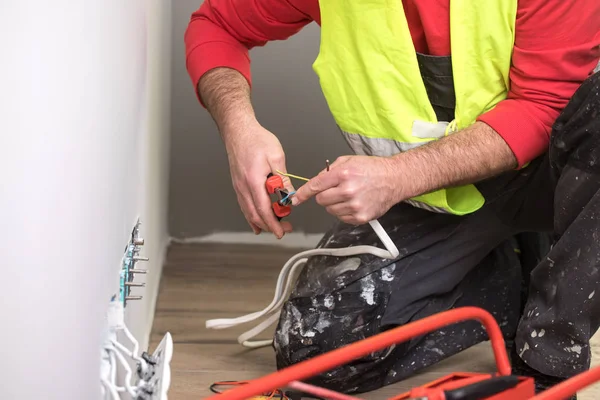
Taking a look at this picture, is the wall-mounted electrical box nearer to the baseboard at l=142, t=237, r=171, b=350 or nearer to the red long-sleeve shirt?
the baseboard at l=142, t=237, r=171, b=350

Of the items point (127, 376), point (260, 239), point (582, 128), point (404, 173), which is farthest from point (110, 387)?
point (260, 239)

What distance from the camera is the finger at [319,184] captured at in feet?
3.64

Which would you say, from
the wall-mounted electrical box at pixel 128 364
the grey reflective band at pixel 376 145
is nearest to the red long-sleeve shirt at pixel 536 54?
the grey reflective band at pixel 376 145

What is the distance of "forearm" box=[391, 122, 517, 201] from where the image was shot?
1181 mm

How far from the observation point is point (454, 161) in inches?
47.5

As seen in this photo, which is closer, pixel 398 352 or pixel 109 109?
pixel 109 109

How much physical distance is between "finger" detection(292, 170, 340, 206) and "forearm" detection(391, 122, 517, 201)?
0.11 m

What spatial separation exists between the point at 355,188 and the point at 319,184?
54 mm

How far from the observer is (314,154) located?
2180 mm

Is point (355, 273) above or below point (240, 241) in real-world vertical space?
above

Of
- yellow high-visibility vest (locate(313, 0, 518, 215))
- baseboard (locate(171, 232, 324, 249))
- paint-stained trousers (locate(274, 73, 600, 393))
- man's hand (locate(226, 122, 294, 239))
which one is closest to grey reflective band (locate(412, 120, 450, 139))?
yellow high-visibility vest (locate(313, 0, 518, 215))

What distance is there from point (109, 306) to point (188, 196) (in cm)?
129

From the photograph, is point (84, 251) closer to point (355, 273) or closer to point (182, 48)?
point (355, 273)

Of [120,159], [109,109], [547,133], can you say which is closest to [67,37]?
[109,109]
